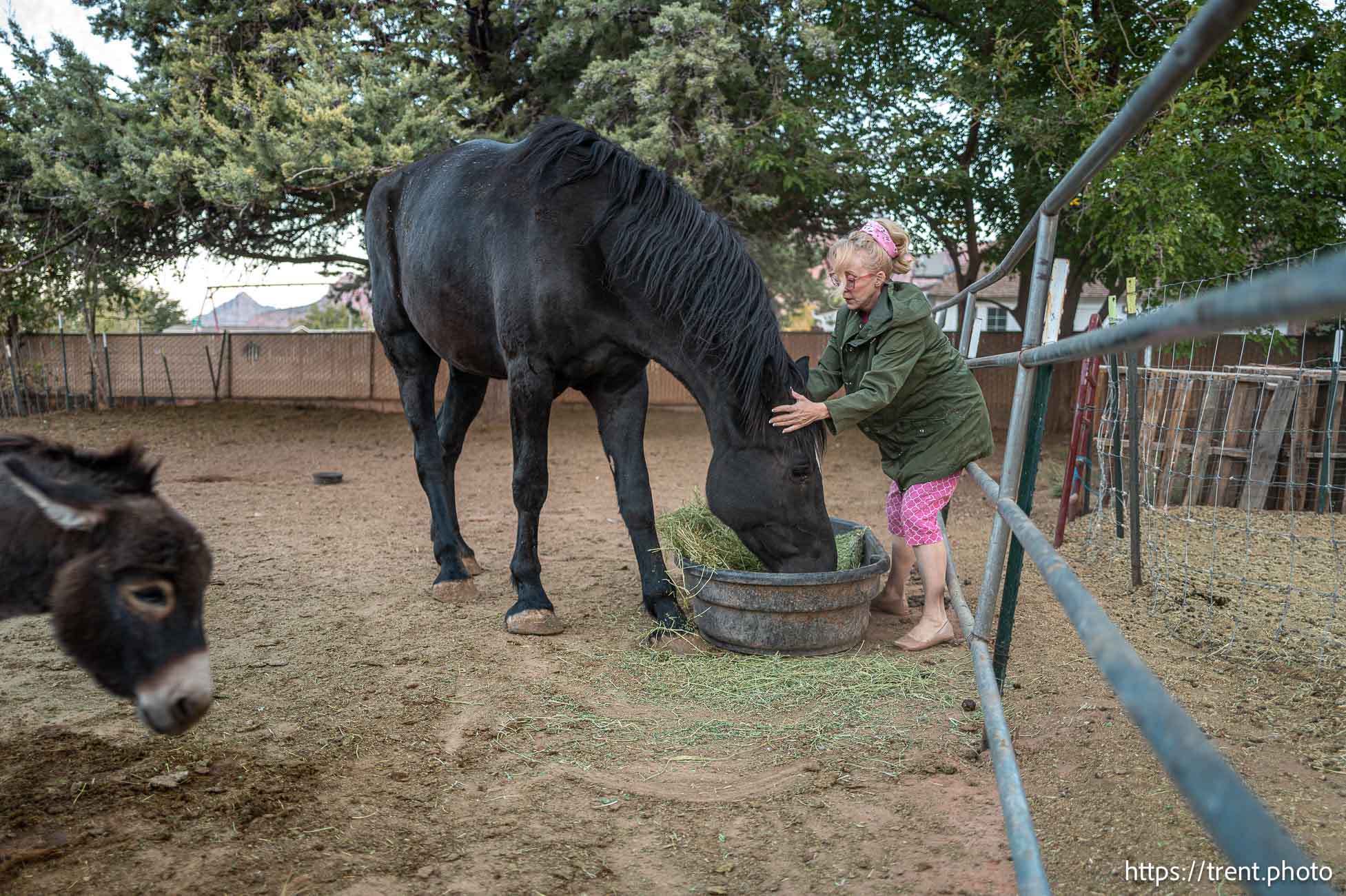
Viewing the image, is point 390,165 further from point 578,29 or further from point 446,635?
point 446,635

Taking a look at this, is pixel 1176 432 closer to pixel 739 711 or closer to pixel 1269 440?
pixel 1269 440

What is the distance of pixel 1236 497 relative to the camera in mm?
7148

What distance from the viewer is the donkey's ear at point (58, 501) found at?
1.89 m

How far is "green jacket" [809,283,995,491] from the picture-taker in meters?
3.46

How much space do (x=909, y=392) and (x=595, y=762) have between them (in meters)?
2.02

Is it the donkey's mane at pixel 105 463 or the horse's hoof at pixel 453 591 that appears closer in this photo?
the donkey's mane at pixel 105 463

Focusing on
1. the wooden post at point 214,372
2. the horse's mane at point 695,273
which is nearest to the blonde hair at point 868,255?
the horse's mane at point 695,273

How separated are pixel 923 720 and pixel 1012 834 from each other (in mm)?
1491

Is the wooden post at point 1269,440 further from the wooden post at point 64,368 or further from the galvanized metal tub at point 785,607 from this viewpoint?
the wooden post at point 64,368

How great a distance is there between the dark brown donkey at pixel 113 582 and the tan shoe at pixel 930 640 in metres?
2.67

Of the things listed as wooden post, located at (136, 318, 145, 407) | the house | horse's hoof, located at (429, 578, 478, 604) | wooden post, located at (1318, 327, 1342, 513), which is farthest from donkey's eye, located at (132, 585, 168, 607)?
the house

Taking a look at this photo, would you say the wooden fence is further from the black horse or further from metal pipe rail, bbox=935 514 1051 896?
metal pipe rail, bbox=935 514 1051 896

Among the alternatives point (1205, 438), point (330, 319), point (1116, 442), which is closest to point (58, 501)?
point (1116, 442)

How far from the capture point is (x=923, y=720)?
294cm
